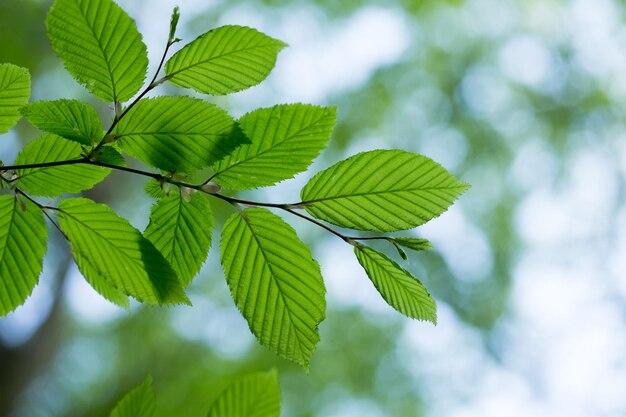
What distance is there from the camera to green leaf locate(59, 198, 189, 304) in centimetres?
35

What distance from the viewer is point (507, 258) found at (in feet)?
19.4

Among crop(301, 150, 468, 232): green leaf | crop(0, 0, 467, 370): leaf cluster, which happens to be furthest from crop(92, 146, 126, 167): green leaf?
crop(301, 150, 468, 232): green leaf

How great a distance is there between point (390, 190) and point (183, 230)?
0.43ft

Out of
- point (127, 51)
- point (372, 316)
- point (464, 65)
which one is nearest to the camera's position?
point (127, 51)

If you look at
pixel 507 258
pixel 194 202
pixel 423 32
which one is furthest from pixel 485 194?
pixel 194 202

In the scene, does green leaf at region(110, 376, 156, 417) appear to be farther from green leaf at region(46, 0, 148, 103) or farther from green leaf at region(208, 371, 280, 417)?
green leaf at region(46, 0, 148, 103)

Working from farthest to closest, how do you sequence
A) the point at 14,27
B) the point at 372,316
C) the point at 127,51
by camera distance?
the point at 372,316 → the point at 14,27 → the point at 127,51

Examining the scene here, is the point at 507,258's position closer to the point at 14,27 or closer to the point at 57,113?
the point at 14,27

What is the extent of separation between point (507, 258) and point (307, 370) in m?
5.86

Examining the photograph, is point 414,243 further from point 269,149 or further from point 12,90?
point 12,90

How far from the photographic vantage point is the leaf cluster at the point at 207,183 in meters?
0.35

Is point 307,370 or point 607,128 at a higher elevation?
point 607,128

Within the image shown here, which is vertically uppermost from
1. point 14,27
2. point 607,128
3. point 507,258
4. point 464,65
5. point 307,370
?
point 464,65

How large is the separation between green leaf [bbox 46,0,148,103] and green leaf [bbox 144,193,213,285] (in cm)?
A: 8
